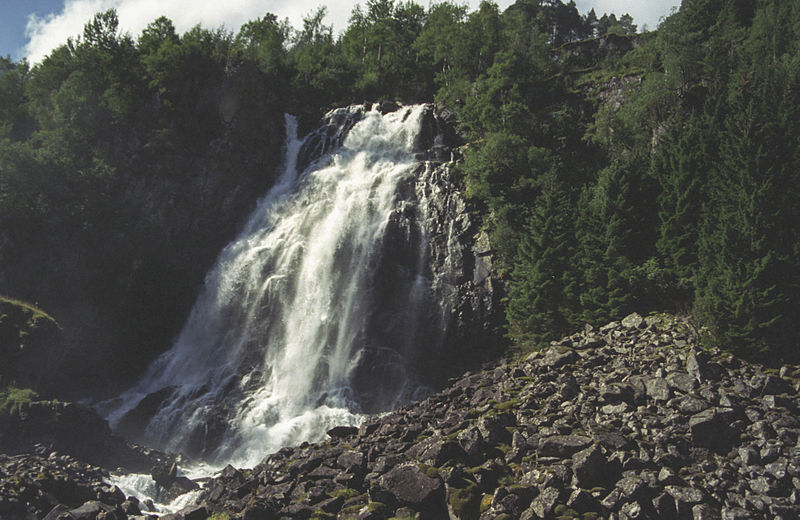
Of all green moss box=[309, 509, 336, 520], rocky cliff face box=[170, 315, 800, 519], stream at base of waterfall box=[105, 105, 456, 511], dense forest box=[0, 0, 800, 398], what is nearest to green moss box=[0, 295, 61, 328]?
dense forest box=[0, 0, 800, 398]

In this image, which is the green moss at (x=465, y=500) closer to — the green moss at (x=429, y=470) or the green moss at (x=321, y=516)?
the green moss at (x=429, y=470)

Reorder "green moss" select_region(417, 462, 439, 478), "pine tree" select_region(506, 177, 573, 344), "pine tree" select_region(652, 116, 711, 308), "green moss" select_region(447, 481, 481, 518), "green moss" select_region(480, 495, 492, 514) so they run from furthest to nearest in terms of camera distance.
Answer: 1. "pine tree" select_region(506, 177, 573, 344)
2. "pine tree" select_region(652, 116, 711, 308)
3. "green moss" select_region(417, 462, 439, 478)
4. "green moss" select_region(447, 481, 481, 518)
5. "green moss" select_region(480, 495, 492, 514)

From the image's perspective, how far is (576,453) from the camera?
15.2 metres

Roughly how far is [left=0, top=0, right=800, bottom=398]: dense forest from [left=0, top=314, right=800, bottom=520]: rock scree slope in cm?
290

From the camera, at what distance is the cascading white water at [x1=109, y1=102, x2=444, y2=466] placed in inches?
1204

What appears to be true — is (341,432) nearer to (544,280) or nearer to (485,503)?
(485,503)

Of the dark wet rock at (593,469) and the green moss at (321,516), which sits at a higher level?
the dark wet rock at (593,469)

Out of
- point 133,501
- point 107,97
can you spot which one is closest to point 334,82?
point 107,97

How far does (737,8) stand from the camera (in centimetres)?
5069

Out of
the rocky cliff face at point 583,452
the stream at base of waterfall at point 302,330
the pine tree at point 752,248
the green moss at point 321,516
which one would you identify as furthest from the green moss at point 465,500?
the stream at base of waterfall at point 302,330

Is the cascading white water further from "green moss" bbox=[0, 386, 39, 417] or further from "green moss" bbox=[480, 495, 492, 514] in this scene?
"green moss" bbox=[480, 495, 492, 514]

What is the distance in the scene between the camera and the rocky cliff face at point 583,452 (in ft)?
44.9

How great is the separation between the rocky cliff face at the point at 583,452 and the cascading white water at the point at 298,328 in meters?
9.22

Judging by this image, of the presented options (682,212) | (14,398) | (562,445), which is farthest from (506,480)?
(14,398)
